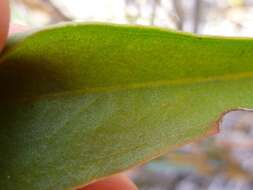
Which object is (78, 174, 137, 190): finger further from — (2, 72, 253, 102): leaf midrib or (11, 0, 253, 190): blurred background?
(11, 0, 253, 190): blurred background

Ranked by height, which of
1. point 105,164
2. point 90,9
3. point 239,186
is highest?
point 90,9

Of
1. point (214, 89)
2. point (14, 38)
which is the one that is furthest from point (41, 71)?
point (214, 89)


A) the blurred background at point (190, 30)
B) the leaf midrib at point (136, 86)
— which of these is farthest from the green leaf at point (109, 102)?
the blurred background at point (190, 30)

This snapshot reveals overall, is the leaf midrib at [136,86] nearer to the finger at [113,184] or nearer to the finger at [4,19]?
the finger at [4,19]

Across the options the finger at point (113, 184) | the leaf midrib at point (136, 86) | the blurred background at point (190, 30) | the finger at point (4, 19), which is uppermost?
the blurred background at point (190, 30)

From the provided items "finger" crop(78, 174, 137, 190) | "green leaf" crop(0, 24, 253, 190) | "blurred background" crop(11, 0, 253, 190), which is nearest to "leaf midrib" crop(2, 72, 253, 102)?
"green leaf" crop(0, 24, 253, 190)

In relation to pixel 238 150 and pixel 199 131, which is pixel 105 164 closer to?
pixel 199 131

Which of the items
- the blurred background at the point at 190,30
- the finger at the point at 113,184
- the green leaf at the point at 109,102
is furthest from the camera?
the blurred background at the point at 190,30
